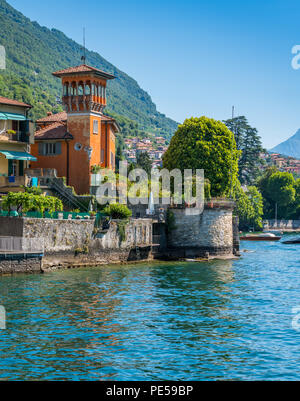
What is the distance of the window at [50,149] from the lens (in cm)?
5866

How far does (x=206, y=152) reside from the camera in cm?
6650

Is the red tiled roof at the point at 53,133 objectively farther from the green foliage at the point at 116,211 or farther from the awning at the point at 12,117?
the green foliage at the point at 116,211

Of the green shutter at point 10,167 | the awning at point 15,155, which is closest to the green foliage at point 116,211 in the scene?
the awning at point 15,155

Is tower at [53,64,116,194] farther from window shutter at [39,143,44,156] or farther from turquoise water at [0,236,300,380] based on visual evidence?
turquoise water at [0,236,300,380]

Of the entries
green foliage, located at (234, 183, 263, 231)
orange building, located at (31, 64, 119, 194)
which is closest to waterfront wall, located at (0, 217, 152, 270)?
orange building, located at (31, 64, 119, 194)

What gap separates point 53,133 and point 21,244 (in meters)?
20.8

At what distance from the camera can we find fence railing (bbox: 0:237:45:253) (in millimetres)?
39906

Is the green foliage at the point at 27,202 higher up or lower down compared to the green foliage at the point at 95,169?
lower down

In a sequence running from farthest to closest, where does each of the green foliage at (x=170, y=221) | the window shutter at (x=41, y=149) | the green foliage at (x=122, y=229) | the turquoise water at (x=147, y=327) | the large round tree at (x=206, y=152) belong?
the large round tree at (x=206, y=152), the window shutter at (x=41, y=149), the green foliage at (x=170, y=221), the green foliage at (x=122, y=229), the turquoise water at (x=147, y=327)

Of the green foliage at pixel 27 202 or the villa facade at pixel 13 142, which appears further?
the villa facade at pixel 13 142

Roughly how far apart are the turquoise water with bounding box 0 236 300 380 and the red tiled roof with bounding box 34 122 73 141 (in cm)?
1996

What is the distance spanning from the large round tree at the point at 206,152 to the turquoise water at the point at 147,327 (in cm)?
2555

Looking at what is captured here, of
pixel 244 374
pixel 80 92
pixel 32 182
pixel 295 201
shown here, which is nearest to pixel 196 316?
pixel 244 374
